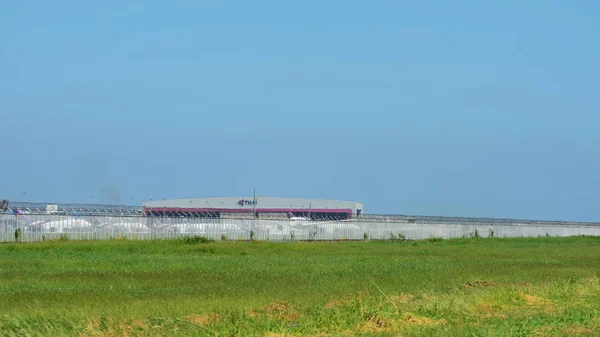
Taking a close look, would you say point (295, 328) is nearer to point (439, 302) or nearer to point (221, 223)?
point (439, 302)

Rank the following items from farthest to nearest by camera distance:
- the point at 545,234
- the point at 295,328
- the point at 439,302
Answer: the point at 545,234 < the point at 439,302 < the point at 295,328

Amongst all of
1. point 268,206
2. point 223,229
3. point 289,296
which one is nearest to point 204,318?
point 289,296

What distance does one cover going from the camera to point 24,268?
26.7m

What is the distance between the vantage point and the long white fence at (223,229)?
4472 cm

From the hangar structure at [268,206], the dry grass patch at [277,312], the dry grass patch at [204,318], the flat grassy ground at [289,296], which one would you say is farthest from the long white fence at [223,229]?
the hangar structure at [268,206]

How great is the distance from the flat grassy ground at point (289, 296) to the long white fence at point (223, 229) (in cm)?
897

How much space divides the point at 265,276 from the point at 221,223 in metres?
29.9

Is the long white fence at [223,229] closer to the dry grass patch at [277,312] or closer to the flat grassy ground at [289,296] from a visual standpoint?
the flat grassy ground at [289,296]

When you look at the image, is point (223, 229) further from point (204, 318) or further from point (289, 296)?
point (204, 318)

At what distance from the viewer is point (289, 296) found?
19078 millimetres

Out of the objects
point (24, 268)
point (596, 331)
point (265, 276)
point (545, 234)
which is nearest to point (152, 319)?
point (596, 331)

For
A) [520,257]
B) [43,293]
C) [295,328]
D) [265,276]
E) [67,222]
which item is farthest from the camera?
[67,222]

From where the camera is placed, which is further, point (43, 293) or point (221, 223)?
point (221, 223)

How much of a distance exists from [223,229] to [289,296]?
35764 millimetres
